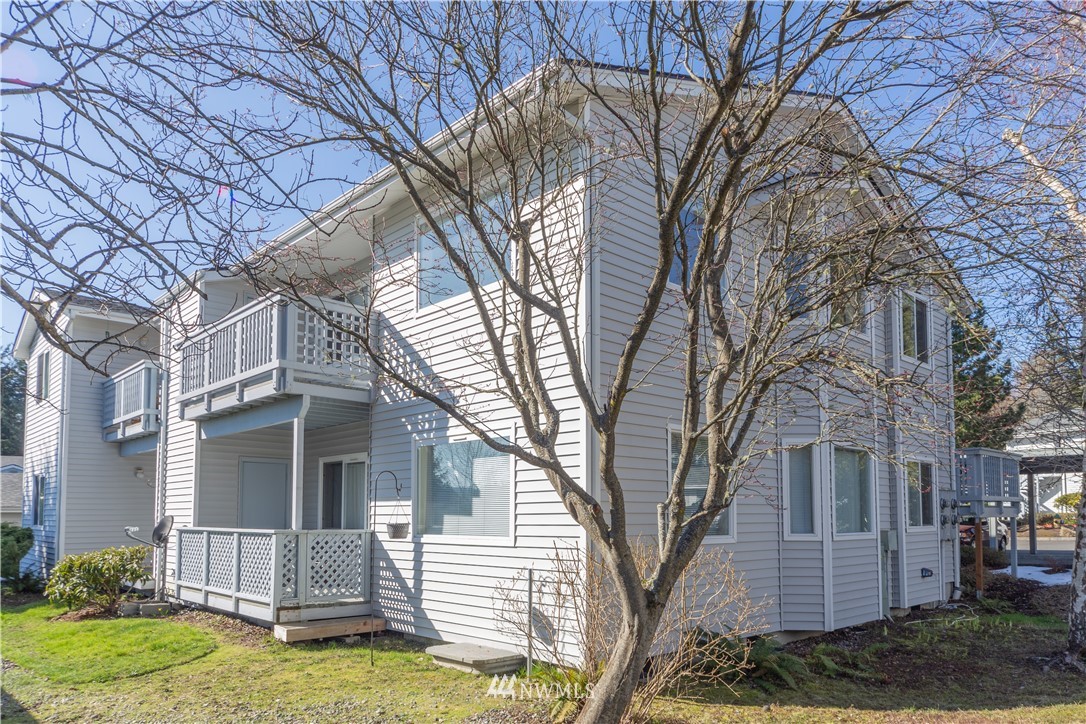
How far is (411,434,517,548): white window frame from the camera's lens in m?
9.65

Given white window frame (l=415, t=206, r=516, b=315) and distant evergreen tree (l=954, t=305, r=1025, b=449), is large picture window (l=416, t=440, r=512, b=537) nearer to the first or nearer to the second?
white window frame (l=415, t=206, r=516, b=315)

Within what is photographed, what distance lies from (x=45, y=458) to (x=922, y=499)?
68.5ft

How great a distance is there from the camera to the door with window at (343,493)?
43.9 ft

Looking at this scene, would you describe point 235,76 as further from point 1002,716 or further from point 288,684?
point 1002,716

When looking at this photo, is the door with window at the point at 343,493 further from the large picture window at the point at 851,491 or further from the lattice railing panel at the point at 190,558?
the large picture window at the point at 851,491

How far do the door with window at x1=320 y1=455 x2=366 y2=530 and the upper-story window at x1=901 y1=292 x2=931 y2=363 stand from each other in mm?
9764

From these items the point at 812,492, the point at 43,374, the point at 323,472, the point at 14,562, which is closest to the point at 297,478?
the point at 323,472

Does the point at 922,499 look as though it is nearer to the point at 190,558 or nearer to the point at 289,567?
the point at 289,567

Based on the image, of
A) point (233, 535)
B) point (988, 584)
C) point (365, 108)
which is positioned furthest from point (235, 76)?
point (988, 584)

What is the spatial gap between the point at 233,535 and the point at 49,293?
8087 millimetres

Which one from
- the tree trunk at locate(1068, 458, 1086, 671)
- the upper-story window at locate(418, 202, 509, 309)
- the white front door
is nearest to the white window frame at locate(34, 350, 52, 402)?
the white front door

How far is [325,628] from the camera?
35.2 feet

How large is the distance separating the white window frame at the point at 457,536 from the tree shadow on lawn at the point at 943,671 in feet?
9.58

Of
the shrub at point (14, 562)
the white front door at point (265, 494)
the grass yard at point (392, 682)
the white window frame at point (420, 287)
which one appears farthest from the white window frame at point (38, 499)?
the white window frame at point (420, 287)
